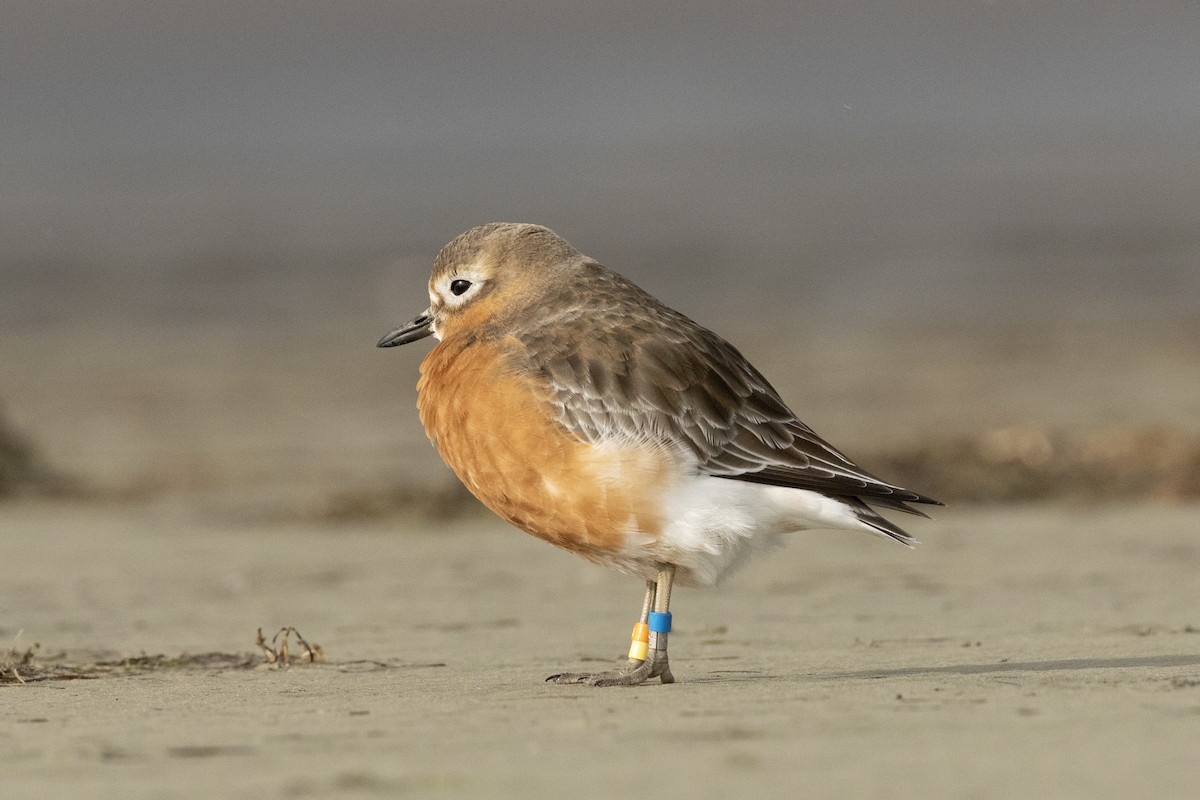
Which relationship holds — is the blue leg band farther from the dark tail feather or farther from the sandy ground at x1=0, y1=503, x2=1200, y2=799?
the dark tail feather

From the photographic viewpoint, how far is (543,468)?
7254 mm

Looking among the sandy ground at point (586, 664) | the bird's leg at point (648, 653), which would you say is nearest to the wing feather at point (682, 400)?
the bird's leg at point (648, 653)

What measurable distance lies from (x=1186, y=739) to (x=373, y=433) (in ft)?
45.7

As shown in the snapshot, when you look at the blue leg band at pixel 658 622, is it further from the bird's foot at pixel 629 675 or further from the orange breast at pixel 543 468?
the orange breast at pixel 543 468

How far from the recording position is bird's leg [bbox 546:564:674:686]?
7148 millimetres

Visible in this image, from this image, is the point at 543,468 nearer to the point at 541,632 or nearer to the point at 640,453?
the point at 640,453

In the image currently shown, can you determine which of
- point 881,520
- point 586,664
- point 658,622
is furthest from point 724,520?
point 586,664

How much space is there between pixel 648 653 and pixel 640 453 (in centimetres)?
75

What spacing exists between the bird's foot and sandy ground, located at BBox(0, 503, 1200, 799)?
13 cm

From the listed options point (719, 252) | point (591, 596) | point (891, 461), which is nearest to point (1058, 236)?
point (719, 252)

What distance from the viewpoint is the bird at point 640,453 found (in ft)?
23.6

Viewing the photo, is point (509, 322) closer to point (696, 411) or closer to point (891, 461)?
point (696, 411)

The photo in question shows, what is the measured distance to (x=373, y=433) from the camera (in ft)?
61.4

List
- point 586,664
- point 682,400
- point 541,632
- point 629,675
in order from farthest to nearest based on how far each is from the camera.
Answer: point 541,632 → point 586,664 → point 682,400 → point 629,675
